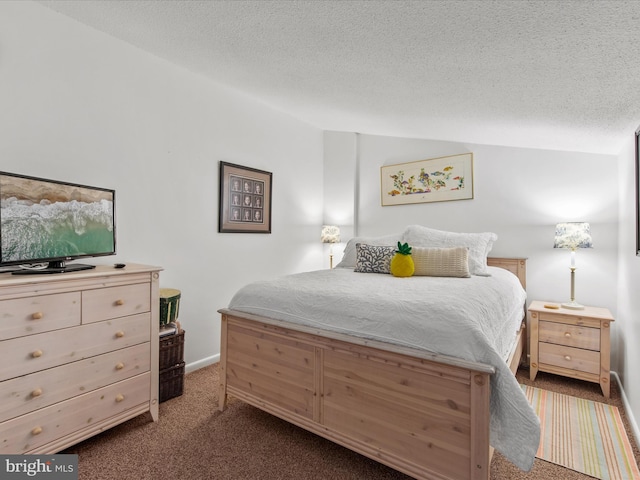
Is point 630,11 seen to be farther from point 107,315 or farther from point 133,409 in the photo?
point 133,409

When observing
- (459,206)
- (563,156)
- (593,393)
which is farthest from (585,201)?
(593,393)

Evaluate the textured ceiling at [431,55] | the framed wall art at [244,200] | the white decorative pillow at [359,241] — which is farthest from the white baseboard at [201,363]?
the textured ceiling at [431,55]

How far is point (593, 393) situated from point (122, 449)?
315 cm

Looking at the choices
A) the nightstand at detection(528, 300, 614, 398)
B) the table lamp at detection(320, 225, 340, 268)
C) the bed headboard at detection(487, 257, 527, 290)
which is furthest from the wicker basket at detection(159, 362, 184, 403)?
the bed headboard at detection(487, 257, 527, 290)

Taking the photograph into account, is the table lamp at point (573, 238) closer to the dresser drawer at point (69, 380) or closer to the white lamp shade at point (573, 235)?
the white lamp shade at point (573, 235)

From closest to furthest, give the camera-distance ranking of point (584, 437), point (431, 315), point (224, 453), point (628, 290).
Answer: point (431, 315) → point (224, 453) → point (584, 437) → point (628, 290)

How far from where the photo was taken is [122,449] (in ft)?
5.80

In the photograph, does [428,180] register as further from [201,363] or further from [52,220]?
[52,220]

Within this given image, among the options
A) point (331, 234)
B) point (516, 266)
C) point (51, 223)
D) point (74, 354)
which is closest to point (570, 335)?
point (516, 266)

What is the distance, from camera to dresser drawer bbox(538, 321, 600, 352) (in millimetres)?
2430

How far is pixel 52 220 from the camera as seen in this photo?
174cm

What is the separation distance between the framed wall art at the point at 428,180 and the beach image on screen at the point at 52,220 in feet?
9.44

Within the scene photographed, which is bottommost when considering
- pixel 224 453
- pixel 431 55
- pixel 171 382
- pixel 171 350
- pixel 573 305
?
pixel 224 453

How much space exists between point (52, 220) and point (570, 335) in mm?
3507
